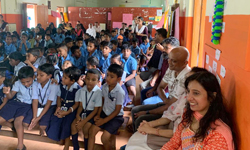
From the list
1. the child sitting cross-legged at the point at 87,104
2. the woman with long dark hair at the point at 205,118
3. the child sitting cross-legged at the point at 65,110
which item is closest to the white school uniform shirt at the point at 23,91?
the child sitting cross-legged at the point at 65,110

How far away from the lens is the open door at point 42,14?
35.3ft

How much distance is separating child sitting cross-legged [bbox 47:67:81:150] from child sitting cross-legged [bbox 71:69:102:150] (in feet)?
0.23

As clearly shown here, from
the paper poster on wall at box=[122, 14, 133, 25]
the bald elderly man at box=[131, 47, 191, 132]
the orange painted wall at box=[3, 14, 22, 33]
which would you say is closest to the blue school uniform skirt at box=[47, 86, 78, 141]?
the bald elderly man at box=[131, 47, 191, 132]

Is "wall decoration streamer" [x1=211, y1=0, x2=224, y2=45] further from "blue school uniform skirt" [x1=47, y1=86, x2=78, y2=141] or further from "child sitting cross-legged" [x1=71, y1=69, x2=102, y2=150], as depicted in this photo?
"blue school uniform skirt" [x1=47, y1=86, x2=78, y2=141]

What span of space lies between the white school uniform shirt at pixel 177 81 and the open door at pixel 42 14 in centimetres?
972

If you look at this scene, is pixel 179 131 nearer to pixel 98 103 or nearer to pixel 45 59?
pixel 98 103

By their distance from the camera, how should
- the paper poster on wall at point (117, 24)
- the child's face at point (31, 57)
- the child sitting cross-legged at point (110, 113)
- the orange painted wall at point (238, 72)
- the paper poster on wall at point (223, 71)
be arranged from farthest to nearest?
the paper poster on wall at point (117, 24) → the child's face at point (31, 57) → the child sitting cross-legged at point (110, 113) → the paper poster on wall at point (223, 71) → the orange painted wall at point (238, 72)

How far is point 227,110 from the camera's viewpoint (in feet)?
5.03

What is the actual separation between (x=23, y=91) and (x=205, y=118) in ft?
6.68

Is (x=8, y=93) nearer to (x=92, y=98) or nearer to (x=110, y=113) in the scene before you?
(x=92, y=98)

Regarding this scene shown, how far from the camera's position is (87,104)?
251 cm

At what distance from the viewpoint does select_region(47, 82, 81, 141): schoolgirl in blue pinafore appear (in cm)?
243

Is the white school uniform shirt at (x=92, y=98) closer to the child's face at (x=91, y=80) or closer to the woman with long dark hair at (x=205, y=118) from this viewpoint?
the child's face at (x=91, y=80)

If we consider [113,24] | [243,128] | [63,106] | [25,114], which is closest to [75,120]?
[63,106]
